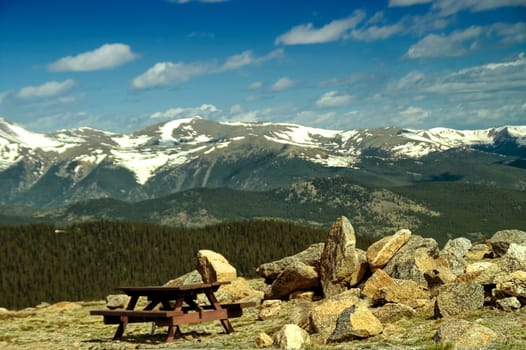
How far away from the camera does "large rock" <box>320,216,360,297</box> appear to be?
49.0 meters

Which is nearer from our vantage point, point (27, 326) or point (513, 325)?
point (513, 325)

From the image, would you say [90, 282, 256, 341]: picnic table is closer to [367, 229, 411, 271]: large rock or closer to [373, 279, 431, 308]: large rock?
[373, 279, 431, 308]: large rock

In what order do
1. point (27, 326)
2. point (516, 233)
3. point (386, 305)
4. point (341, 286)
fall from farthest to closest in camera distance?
1. point (516, 233)
2. point (27, 326)
3. point (341, 286)
4. point (386, 305)

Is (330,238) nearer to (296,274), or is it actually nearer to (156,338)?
(296,274)

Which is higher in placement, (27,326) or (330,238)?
(330,238)

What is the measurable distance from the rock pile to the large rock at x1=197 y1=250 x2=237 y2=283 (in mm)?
4063

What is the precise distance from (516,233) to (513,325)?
125 feet

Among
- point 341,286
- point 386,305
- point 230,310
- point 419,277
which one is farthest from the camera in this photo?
point 341,286

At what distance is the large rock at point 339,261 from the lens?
161 ft

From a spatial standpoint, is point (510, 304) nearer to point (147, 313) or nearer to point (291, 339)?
point (291, 339)

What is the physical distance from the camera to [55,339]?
149 feet

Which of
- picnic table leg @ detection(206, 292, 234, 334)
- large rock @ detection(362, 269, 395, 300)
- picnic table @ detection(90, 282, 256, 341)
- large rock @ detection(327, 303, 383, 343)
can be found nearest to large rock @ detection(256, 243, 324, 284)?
large rock @ detection(362, 269, 395, 300)

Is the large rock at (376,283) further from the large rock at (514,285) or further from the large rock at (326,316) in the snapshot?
the large rock at (514,285)

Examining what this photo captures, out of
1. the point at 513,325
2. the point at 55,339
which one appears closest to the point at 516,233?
the point at 513,325
